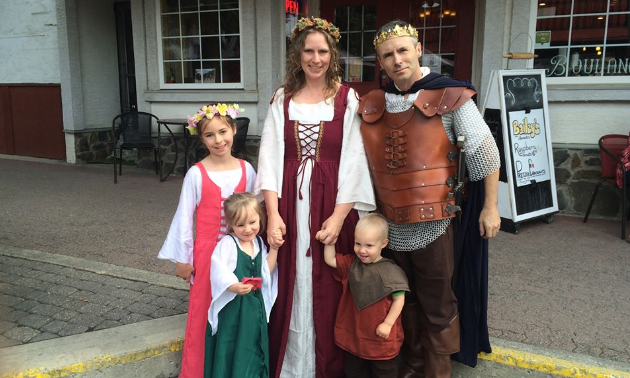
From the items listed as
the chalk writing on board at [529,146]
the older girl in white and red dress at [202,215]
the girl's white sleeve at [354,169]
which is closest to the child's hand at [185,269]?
Answer: the older girl in white and red dress at [202,215]

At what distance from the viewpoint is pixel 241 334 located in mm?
2453

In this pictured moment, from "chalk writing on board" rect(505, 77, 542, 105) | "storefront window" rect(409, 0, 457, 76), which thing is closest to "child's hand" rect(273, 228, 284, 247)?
"chalk writing on board" rect(505, 77, 542, 105)

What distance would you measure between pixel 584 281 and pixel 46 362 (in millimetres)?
3492

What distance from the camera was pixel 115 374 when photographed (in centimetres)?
286

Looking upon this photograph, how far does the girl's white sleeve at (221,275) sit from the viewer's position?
239cm

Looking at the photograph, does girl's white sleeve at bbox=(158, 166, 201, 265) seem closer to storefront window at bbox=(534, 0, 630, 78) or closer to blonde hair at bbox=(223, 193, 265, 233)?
blonde hair at bbox=(223, 193, 265, 233)

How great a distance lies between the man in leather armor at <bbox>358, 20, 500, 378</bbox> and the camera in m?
2.33

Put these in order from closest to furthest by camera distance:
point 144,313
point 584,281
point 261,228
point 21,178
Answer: point 261,228
point 144,313
point 584,281
point 21,178

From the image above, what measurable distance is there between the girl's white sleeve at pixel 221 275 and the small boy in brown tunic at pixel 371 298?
0.46m

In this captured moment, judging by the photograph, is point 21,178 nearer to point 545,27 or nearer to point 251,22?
point 251,22

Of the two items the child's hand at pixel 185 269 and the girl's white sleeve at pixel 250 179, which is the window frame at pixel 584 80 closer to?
the girl's white sleeve at pixel 250 179

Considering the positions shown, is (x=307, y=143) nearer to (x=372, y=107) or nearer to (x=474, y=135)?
(x=372, y=107)

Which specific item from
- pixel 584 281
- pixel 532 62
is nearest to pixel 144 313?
pixel 584 281

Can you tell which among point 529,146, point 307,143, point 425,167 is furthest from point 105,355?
point 529,146
